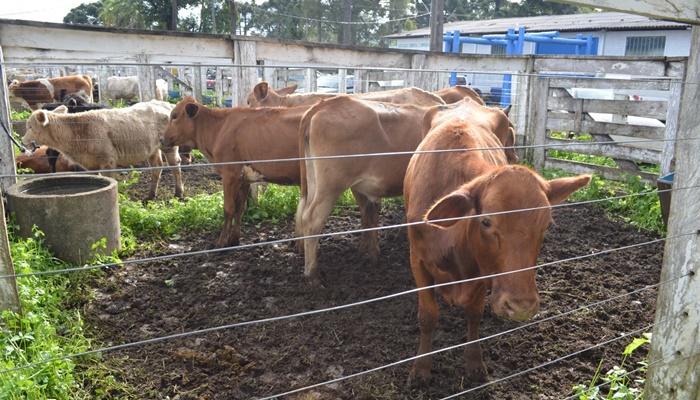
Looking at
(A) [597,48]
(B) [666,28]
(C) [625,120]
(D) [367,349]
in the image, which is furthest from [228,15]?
(D) [367,349]

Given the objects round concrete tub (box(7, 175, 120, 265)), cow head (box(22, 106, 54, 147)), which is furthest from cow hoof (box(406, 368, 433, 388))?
cow head (box(22, 106, 54, 147))

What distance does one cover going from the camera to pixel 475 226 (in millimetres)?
2814

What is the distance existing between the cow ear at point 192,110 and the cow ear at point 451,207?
5.03 metres

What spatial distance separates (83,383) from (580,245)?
5301mm

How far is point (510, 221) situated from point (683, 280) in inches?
32.5

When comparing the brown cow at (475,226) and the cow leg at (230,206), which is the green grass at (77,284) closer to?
the cow leg at (230,206)

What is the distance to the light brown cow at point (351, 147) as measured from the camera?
17.0ft

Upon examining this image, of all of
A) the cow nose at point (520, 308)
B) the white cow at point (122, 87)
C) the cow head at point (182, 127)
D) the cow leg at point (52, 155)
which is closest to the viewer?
the cow nose at point (520, 308)

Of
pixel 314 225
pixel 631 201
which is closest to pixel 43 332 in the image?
pixel 314 225

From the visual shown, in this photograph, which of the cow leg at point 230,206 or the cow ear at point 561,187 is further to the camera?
the cow leg at point 230,206

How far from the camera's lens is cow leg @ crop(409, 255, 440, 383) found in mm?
3484

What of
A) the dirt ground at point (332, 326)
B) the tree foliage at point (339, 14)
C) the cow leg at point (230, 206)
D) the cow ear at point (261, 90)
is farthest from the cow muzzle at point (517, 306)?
the tree foliage at point (339, 14)

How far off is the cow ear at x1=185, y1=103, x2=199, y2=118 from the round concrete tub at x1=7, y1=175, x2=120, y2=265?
168cm

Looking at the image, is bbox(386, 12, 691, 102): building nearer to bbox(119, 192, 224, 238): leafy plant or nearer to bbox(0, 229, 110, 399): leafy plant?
bbox(119, 192, 224, 238): leafy plant
